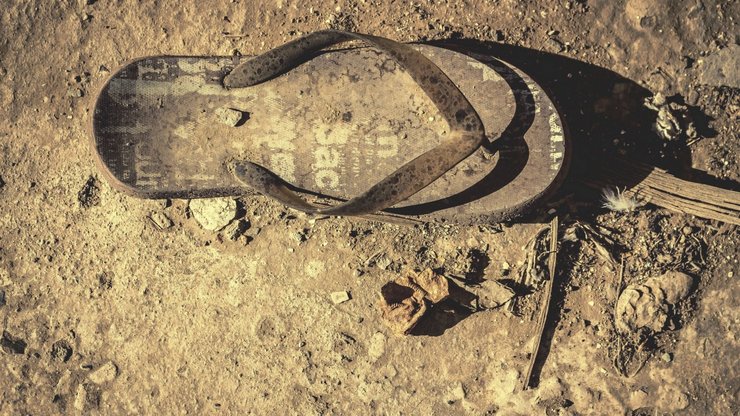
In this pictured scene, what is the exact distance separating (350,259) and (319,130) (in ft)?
2.82

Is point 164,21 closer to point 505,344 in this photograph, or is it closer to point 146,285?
point 146,285

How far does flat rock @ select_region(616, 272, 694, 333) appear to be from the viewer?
3320mm

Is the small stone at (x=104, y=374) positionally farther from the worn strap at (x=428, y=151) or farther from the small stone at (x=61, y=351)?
the worn strap at (x=428, y=151)

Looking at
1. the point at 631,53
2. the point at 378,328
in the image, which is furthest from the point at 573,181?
the point at 378,328

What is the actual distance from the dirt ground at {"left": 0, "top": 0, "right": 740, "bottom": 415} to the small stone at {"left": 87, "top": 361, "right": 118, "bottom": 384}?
12 mm

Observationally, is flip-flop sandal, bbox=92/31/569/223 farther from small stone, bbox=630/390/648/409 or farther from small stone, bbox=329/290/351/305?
small stone, bbox=630/390/648/409

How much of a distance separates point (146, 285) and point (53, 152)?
3.32ft

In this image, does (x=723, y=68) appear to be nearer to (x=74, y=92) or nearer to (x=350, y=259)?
(x=350, y=259)

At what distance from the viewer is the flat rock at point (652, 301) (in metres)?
3.32

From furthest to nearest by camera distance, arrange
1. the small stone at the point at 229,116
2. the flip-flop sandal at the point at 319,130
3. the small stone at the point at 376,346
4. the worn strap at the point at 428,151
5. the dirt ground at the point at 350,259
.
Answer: the small stone at the point at 376,346 < the dirt ground at the point at 350,259 < the small stone at the point at 229,116 < the flip-flop sandal at the point at 319,130 < the worn strap at the point at 428,151

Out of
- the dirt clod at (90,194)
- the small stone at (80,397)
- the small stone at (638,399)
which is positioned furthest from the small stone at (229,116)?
the small stone at (638,399)

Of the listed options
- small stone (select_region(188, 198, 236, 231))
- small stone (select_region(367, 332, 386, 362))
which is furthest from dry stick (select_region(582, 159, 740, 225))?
small stone (select_region(188, 198, 236, 231))

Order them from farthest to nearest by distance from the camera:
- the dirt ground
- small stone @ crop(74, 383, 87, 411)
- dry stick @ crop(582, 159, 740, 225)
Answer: small stone @ crop(74, 383, 87, 411) → the dirt ground → dry stick @ crop(582, 159, 740, 225)

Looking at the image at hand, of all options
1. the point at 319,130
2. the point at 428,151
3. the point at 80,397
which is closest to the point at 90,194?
the point at 80,397
